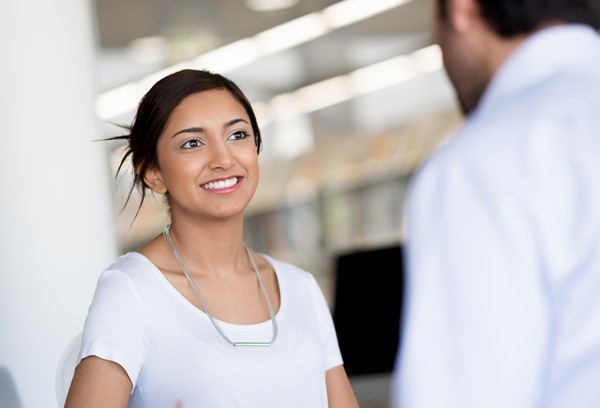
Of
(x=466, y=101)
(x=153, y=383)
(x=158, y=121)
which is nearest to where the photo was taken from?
(x=466, y=101)

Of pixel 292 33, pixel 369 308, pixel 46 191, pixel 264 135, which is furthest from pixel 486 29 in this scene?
pixel 264 135

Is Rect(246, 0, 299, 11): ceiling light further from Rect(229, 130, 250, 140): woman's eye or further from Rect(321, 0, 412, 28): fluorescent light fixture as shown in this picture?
Rect(229, 130, 250, 140): woman's eye

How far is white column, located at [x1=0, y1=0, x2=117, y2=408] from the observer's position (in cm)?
225

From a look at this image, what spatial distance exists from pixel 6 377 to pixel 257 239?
17.8 feet

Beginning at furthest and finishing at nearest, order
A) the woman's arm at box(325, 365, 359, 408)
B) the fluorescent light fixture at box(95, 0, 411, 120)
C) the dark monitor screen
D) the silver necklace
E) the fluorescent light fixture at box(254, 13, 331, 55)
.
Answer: the fluorescent light fixture at box(254, 13, 331, 55) → the fluorescent light fixture at box(95, 0, 411, 120) → the dark monitor screen → the woman's arm at box(325, 365, 359, 408) → the silver necklace

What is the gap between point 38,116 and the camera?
2330 mm

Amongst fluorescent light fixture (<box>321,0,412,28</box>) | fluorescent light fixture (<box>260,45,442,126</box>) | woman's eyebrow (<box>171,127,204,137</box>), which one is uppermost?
fluorescent light fixture (<box>321,0,412,28</box>)

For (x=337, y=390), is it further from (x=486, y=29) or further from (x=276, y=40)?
(x=276, y=40)

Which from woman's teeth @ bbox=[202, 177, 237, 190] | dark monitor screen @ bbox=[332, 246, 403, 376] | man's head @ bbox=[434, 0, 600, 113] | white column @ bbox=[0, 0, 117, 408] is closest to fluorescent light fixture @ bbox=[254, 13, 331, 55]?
dark monitor screen @ bbox=[332, 246, 403, 376]

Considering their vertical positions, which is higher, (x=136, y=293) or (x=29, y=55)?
(x=29, y=55)

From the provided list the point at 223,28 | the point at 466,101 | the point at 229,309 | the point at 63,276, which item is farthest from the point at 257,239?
the point at 466,101

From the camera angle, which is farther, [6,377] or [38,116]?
[38,116]

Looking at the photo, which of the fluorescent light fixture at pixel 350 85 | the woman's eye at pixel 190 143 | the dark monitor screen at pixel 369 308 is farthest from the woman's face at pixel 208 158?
the fluorescent light fixture at pixel 350 85

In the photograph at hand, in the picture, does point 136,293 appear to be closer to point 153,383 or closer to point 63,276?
point 153,383
